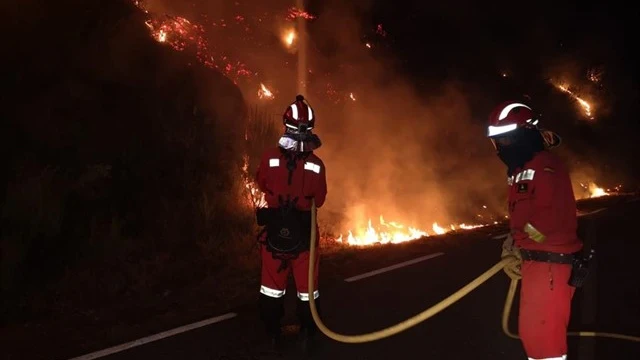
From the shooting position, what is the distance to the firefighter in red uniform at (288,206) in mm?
3955

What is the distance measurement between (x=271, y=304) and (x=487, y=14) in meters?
29.1

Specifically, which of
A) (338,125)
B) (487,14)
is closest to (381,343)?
(338,125)

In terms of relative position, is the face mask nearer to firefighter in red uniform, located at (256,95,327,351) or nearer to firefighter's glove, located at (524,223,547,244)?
firefighter's glove, located at (524,223,547,244)

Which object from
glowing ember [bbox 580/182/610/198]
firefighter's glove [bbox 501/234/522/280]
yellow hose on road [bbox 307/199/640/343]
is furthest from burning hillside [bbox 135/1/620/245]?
firefighter's glove [bbox 501/234/522/280]

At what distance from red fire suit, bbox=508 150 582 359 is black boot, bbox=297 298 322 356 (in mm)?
1818

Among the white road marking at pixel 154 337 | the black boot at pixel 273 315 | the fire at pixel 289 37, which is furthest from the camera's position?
the fire at pixel 289 37

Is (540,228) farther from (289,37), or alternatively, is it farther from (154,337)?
(289,37)

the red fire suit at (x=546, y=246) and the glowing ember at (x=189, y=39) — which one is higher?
the glowing ember at (x=189, y=39)

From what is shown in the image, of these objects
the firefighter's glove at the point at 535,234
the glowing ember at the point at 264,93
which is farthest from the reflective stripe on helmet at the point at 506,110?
the glowing ember at the point at 264,93

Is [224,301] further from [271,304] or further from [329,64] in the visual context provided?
[329,64]

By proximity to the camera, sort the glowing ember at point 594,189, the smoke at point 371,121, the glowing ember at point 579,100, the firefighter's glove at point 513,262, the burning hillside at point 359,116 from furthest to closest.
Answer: the glowing ember at point 579,100 → the glowing ember at point 594,189 → the smoke at point 371,121 → the burning hillside at point 359,116 → the firefighter's glove at point 513,262

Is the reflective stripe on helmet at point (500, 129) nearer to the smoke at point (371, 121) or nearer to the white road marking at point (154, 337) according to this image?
the white road marking at point (154, 337)

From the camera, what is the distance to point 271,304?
407 cm

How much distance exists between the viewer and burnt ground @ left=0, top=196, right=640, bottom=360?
4223 millimetres
